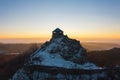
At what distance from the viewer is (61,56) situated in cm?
4697

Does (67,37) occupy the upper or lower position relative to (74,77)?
upper

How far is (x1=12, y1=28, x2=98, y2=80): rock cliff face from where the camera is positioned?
46.0 m

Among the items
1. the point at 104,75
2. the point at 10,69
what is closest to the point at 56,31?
the point at 104,75

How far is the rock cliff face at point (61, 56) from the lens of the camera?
4600cm

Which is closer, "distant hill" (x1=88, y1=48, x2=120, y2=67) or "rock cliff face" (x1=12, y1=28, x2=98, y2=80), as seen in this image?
"rock cliff face" (x1=12, y1=28, x2=98, y2=80)

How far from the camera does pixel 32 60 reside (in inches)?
1845

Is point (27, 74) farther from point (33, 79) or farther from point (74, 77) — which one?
point (74, 77)

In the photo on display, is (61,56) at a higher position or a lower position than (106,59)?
higher

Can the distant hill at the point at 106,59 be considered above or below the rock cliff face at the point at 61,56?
below

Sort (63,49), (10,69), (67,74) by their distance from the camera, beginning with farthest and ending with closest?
(10,69), (63,49), (67,74)

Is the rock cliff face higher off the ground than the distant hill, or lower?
higher

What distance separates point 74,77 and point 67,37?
23.8ft

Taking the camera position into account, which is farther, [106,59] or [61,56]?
[106,59]

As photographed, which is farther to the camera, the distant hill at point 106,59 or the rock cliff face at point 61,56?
the distant hill at point 106,59
